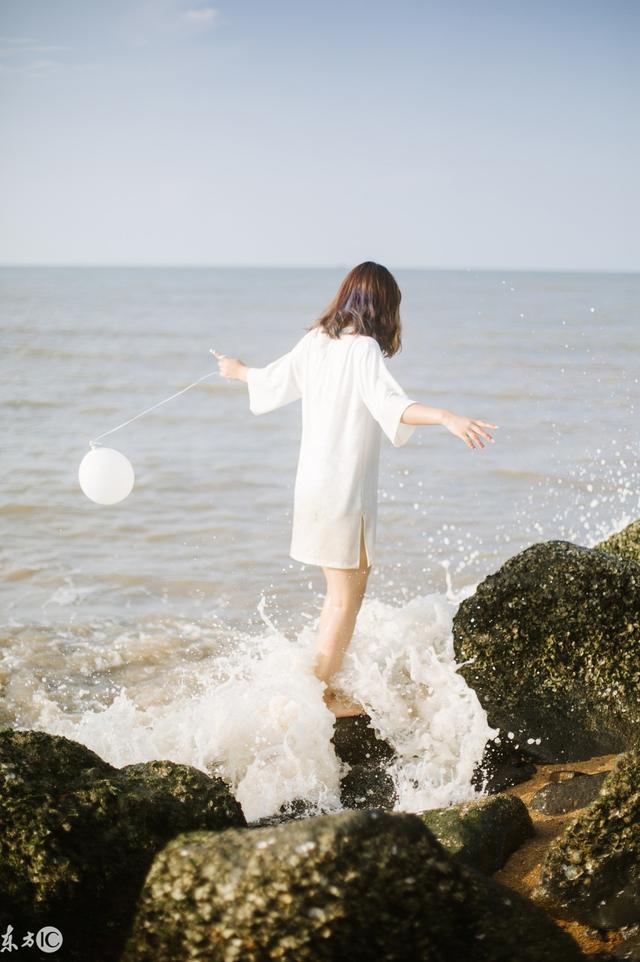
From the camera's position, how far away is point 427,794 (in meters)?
4.19

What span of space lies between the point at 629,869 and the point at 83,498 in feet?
24.2

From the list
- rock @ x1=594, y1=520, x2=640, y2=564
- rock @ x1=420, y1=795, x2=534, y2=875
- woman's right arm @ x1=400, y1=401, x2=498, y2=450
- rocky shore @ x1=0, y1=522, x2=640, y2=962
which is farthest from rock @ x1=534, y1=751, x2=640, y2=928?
rock @ x1=594, y1=520, x2=640, y2=564

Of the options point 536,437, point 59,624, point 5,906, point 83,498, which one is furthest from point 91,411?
point 5,906

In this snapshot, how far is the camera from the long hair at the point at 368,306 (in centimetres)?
464

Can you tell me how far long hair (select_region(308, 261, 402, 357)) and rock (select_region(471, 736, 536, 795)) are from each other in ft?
6.29

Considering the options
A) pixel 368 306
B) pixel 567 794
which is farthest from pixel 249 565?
pixel 567 794

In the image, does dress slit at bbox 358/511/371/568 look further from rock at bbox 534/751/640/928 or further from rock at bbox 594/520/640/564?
rock at bbox 534/751/640/928

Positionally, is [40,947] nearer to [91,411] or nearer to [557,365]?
[91,411]

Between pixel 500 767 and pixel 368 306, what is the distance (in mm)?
2193

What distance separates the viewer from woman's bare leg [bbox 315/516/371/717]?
4.82 metres

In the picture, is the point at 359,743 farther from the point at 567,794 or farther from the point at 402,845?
the point at 402,845

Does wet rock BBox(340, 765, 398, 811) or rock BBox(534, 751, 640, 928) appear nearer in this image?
rock BBox(534, 751, 640, 928)

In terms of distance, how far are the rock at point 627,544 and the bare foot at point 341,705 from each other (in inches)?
59.8

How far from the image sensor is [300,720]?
4699 mm
